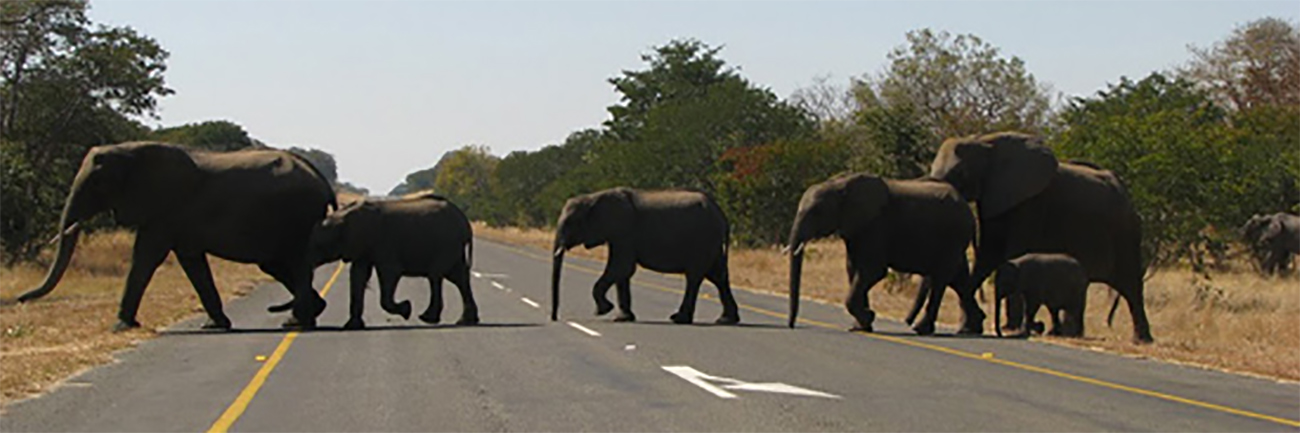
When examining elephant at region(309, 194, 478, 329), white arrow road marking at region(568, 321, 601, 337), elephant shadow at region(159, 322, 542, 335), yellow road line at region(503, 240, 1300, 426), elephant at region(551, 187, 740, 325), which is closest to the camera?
yellow road line at region(503, 240, 1300, 426)

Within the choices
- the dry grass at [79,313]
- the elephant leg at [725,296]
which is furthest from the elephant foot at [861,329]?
the dry grass at [79,313]

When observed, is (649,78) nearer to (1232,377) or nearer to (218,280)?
(218,280)

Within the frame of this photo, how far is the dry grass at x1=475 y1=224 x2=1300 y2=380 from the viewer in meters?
19.4

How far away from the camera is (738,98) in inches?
2987

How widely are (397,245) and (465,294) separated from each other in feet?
5.02

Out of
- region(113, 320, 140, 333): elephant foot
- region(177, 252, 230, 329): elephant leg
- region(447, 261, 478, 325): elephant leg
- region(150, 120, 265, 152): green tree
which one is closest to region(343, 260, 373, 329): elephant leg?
region(447, 261, 478, 325): elephant leg

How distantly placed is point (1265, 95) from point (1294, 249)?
45401 millimetres

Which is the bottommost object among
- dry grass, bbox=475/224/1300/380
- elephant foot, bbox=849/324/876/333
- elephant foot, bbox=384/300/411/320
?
elephant foot, bbox=384/300/411/320

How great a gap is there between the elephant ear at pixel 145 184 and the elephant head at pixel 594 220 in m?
5.79

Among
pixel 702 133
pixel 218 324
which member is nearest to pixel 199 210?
pixel 218 324

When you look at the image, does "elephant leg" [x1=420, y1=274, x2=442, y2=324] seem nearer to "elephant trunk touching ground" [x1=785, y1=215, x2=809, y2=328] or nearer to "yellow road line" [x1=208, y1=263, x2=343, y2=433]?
"yellow road line" [x1=208, y1=263, x2=343, y2=433]

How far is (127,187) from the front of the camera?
72.6 ft

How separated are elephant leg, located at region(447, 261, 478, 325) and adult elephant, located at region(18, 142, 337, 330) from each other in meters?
2.23

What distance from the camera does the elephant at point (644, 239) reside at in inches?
961
